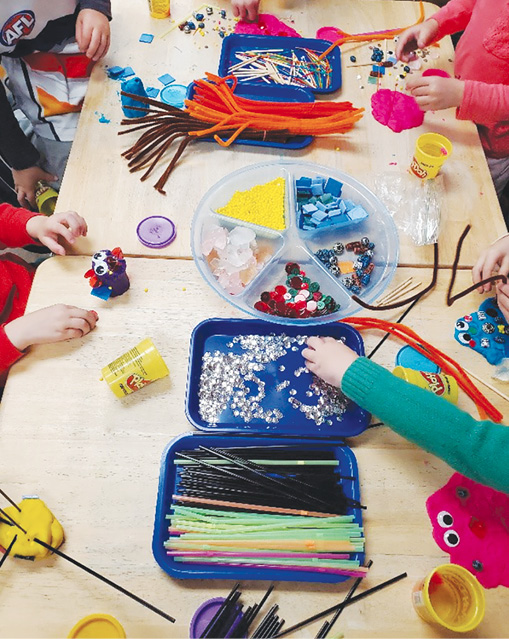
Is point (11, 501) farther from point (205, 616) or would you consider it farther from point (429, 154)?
point (429, 154)

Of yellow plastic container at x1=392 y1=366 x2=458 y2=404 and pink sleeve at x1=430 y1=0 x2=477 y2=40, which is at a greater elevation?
pink sleeve at x1=430 y1=0 x2=477 y2=40

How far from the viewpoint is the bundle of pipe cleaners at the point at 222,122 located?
1.40 m

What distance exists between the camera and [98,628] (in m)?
0.81

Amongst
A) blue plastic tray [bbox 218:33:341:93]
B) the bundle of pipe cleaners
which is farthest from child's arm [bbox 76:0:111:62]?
blue plastic tray [bbox 218:33:341:93]

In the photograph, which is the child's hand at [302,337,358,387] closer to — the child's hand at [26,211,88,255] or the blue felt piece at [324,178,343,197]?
the blue felt piece at [324,178,343,197]

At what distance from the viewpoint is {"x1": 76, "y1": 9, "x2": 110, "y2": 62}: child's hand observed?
1505 millimetres

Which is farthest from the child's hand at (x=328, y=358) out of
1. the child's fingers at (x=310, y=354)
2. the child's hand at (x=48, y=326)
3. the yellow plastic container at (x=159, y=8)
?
the yellow plastic container at (x=159, y=8)

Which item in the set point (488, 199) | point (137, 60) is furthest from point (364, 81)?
point (137, 60)

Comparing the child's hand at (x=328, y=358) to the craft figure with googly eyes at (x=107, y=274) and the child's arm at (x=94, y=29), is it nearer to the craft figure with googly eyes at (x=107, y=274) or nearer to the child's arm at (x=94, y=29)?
the craft figure with googly eyes at (x=107, y=274)

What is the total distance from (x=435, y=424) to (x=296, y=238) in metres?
0.58

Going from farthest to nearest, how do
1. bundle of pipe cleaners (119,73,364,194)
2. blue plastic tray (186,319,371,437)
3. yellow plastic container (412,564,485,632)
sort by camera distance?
bundle of pipe cleaners (119,73,364,194)
blue plastic tray (186,319,371,437)
yellow plastic container (412,564,485,632)

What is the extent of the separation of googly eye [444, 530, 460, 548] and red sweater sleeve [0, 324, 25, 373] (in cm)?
92

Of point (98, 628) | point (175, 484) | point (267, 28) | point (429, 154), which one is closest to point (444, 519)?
point (175, 484)

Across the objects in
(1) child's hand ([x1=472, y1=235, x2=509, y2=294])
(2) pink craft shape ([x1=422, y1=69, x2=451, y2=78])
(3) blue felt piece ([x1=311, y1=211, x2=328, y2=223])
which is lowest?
(1) child's hand ([x1=472, y1=235, x2=509, y2=294])
